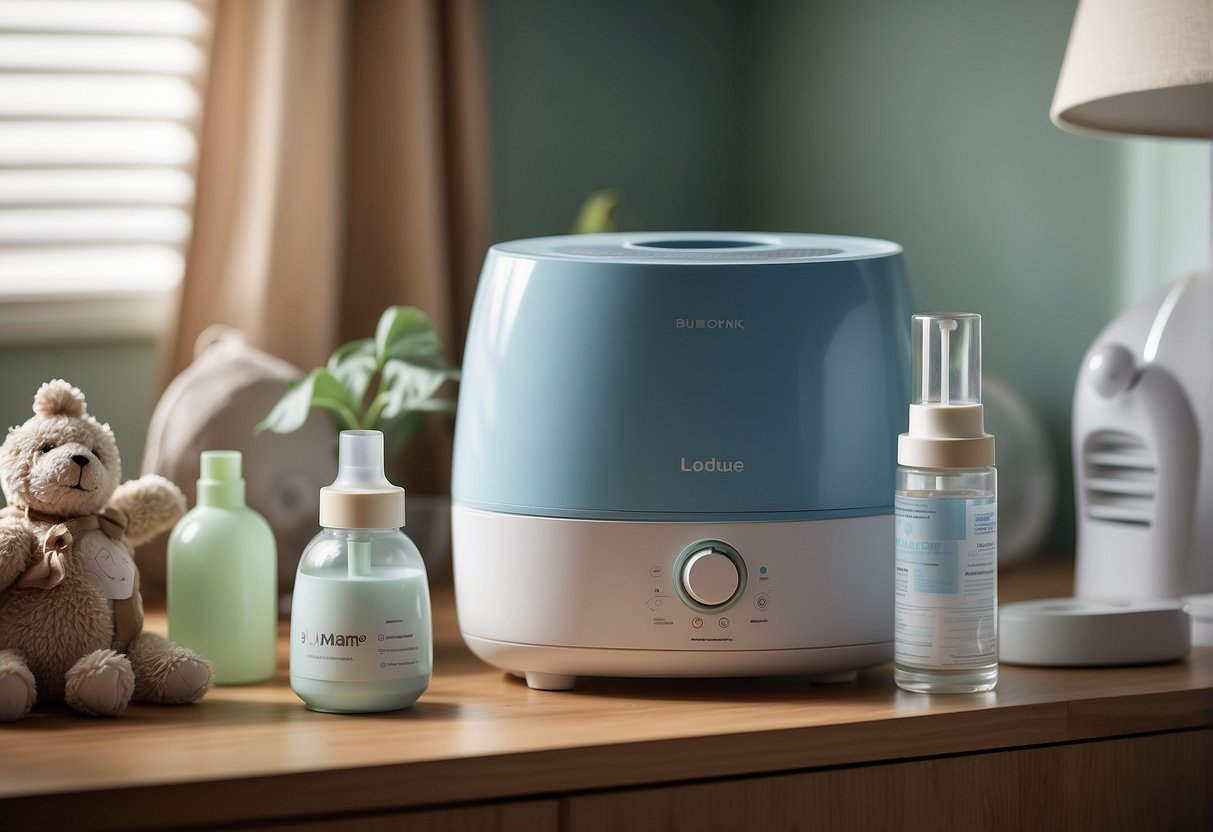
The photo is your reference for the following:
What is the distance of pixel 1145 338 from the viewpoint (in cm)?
113

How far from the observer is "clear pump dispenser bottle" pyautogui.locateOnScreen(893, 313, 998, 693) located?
2.72 ft

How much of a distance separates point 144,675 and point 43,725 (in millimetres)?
69

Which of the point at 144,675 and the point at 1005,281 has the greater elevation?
the point at 1005,281

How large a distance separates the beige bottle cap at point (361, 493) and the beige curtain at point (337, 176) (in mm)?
588

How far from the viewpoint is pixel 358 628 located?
2.65 ft

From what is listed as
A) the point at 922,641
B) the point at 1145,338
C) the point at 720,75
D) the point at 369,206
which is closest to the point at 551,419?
the point at 922,641

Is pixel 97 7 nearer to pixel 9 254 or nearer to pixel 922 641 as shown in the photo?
pixel 9 254

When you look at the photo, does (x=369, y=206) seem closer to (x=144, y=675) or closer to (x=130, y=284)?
(x=130, y=284)

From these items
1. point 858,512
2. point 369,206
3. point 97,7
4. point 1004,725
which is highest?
point 97,7

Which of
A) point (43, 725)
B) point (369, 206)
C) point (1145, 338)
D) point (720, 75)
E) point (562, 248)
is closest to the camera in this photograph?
point (43, 725)

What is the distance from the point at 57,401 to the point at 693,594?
0.42 m

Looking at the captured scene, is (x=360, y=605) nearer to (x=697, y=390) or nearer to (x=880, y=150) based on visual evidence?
(x=697, y=390)

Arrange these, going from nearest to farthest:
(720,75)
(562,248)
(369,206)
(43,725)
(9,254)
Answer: (43,725)
(562,248)
(9,254)
(369,206)
(720,75)

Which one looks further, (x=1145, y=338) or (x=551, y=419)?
(x=1145, y=338)
